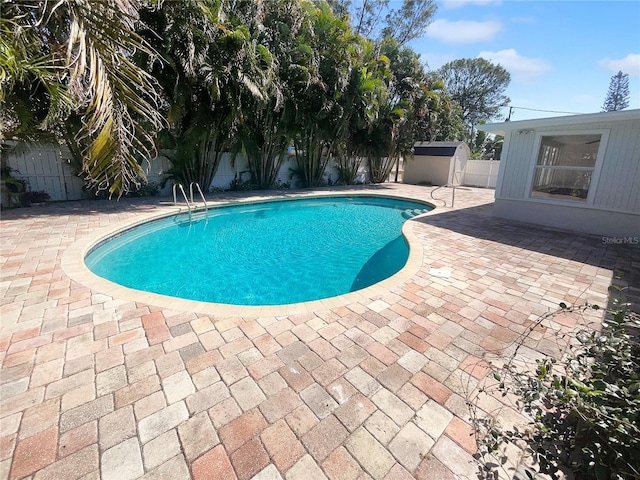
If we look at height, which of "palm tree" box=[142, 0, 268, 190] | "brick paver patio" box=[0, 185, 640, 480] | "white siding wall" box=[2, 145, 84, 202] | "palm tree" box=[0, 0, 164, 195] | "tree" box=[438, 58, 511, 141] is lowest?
"brick paver patio" box=[0, 185, 640, 480]

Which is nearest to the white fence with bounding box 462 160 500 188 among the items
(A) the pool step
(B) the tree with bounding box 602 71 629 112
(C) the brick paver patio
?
(A) the pool step

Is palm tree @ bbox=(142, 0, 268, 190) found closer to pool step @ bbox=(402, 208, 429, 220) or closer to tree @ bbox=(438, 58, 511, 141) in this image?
pool step @ bbox=(402, 208, 429, 220)

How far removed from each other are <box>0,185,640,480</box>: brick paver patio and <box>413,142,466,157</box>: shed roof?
→ 53.4 ft

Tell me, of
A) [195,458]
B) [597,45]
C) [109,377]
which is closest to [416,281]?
[195,458]

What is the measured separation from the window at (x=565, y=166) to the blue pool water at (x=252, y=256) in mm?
4315

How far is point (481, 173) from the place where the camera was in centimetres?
2019

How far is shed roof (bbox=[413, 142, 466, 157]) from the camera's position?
19.1 meters

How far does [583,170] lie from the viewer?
7707 millimetres

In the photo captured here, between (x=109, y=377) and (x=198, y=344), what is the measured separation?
0.72 meters

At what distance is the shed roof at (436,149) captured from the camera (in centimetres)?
1912

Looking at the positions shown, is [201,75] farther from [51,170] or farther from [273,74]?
[51,170]

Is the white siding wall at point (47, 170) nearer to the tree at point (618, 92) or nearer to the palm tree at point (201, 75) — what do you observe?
the palm tree at point (201, 75)

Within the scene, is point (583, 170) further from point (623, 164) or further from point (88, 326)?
point (88, 326)

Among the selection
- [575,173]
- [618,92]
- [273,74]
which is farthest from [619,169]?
[618,92]
